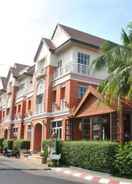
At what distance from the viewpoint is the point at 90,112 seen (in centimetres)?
2434

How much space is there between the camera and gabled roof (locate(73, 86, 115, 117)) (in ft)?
75.0

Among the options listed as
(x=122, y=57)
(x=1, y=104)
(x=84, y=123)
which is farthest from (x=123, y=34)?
(x=1, y=104)

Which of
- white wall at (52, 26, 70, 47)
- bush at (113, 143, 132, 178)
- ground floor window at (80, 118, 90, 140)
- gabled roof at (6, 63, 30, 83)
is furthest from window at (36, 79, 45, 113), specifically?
bush at (113, 143, 132, 178)

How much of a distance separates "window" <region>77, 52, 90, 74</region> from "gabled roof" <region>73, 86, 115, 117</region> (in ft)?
16.9

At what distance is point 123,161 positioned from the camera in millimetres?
17594

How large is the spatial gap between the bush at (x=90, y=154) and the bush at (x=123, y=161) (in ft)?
1.61

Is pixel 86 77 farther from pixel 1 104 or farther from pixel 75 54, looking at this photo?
pixel 1 104

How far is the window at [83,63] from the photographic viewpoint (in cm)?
2989

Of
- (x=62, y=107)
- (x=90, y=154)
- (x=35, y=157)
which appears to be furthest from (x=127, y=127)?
(x=35, y=157)

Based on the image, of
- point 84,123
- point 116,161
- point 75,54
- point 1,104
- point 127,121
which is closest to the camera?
point 116,161

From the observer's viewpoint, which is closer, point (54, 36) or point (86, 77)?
point (86, 77)

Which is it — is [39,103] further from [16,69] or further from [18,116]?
[16,69]

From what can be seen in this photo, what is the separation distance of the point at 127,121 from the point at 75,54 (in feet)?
32.1

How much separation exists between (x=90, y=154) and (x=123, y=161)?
345 centimetres
